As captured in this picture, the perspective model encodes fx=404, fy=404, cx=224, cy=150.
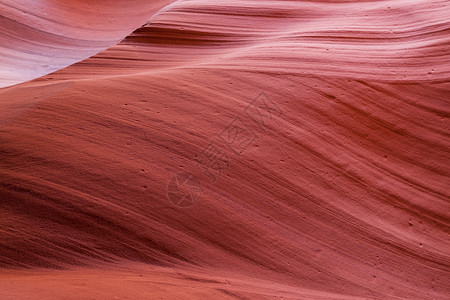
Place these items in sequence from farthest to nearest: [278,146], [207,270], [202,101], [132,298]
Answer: [202,101] → [278,146] → [207,270] → [132,298]

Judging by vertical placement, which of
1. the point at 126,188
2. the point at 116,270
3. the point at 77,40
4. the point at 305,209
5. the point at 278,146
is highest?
the point at 77,40

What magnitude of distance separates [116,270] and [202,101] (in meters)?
0.94

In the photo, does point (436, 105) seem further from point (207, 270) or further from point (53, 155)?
point (53, 155)

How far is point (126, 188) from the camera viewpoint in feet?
5.42

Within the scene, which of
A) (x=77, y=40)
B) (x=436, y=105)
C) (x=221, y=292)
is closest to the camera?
(x=221, y=292)

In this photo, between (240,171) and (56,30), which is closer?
(240,171)

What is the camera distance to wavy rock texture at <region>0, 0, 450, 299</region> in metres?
1.50

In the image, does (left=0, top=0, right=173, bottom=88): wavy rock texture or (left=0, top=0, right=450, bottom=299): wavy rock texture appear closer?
(left=0, top=0, right=450, bottom=299): wavy rock texture

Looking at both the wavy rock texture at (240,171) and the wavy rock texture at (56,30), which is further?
the wavy rock texture at (56,30)

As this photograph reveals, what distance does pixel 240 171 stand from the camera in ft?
5.87

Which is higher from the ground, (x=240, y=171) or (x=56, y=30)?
(x=56, y=30)

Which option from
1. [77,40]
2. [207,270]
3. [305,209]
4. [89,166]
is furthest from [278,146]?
[77,40]

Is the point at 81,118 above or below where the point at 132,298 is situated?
above

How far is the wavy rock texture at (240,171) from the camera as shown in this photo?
4.92ft
